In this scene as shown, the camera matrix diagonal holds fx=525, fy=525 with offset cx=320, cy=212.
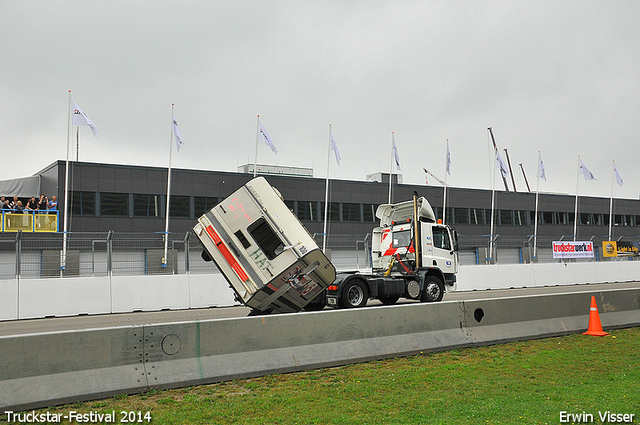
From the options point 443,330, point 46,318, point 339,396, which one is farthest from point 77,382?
point 46,318

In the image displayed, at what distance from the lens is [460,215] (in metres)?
43.0

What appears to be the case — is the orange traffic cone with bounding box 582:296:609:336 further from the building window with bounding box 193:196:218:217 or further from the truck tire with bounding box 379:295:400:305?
the building window with bounding box 193:196:218:217

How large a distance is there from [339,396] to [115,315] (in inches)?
477

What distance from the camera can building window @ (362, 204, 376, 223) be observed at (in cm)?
3883

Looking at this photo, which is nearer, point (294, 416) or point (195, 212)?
point (294, 416)

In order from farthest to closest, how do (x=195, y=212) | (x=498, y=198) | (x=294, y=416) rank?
1. (x=498, y=198)
2. (x=195, y=212)
3. (x=294, y=416)

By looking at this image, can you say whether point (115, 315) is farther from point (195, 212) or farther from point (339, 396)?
Result: point (195, 212)

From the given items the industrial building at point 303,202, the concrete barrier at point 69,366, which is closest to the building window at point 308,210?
the industrial building at point 303,202

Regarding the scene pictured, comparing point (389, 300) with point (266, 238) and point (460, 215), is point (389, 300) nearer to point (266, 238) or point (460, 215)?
point (266, 238)

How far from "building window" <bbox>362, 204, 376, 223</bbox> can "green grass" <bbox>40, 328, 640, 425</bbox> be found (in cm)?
3074

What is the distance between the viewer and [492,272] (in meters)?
26.3

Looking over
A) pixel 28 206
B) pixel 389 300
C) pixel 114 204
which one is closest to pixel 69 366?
pixel 389 300

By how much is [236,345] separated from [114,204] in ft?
84.4

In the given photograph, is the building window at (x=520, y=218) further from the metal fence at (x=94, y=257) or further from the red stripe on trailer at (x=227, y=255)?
the red stripe on trailer at (x=227, y=255)
